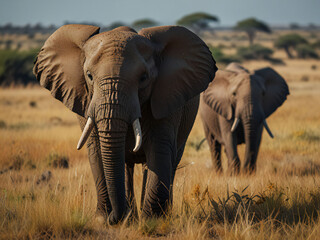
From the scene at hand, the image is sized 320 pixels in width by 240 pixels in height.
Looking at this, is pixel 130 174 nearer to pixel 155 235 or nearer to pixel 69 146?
pixel 155 235

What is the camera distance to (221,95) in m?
9.30

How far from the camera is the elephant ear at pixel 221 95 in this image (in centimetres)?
912

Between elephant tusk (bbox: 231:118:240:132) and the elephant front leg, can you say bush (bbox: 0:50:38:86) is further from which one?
the elephant front leg

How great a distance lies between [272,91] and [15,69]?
81.4 ft

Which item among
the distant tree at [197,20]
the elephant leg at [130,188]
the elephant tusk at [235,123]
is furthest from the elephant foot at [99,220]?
the distant tree at [197,20]

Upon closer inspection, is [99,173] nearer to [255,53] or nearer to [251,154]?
[251,154]

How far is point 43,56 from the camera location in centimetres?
510

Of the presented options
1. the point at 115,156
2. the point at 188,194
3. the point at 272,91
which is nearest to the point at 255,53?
the point at 272,91

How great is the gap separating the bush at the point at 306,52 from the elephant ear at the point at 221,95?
48734 mm

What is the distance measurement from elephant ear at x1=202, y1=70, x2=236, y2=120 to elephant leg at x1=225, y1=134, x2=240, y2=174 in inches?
15.9

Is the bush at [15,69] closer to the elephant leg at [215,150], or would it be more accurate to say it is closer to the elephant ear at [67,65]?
the elephant leg at [215,150]

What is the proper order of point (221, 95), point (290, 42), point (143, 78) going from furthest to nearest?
point (290, 42)
point (221, 95)
point (143, 78)

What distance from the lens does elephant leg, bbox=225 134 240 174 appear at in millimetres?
8600

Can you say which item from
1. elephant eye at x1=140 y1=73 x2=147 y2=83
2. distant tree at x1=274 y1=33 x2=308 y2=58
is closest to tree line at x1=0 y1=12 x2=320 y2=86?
distant tree at x1=274 y1=33 x2=308 y2=58
